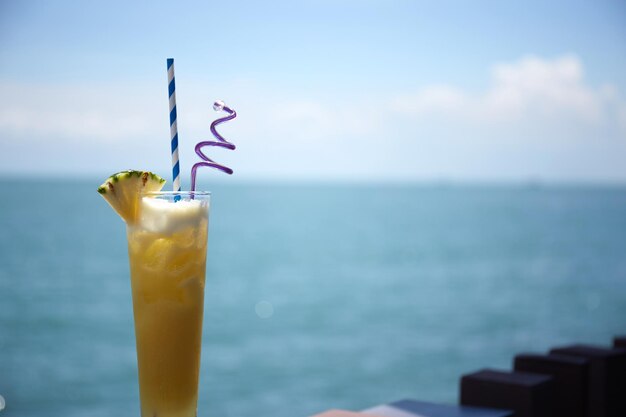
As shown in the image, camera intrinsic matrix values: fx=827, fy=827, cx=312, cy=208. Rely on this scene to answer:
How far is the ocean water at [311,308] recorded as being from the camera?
1677cm

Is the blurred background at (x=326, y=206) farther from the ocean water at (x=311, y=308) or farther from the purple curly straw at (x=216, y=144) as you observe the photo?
the purple curly straw at (x=216, y=144)

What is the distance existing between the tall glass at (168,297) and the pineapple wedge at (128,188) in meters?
0.01

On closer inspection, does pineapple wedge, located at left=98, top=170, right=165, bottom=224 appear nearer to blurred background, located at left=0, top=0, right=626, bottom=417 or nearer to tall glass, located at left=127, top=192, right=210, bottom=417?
tall glass, located at left=127, top=192, right=210, bottom=417

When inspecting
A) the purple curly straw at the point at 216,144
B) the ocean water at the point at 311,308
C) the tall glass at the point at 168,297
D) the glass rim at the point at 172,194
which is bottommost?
the ocean water at the point at 311,308

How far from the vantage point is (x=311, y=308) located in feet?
84.0

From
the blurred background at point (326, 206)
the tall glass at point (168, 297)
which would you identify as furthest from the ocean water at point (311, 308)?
the tall glass at point (168, 297)

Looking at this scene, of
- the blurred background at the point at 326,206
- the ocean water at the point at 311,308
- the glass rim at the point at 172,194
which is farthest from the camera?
the blurred background at the point at 326,206

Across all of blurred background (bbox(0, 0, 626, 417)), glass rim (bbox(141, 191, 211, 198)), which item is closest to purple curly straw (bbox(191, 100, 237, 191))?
glass rim (bbox(141, 191, 211, 198))

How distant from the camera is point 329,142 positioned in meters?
52.8

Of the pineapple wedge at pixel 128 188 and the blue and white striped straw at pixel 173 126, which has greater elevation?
the blue and white striped straw at pixel 173 126

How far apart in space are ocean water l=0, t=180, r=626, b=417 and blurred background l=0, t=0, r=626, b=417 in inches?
4.1

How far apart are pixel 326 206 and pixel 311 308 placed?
3993 centimetres

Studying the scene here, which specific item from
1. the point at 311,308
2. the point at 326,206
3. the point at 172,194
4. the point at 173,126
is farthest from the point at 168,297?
the point at 326,206

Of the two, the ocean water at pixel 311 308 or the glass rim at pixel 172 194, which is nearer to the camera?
the glass rim at pixel 172 194
